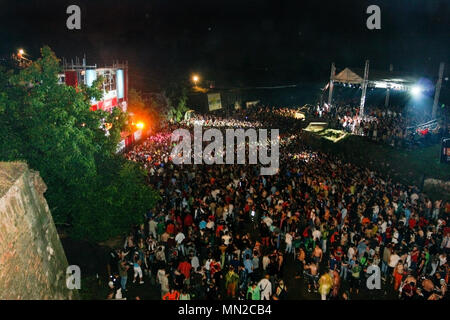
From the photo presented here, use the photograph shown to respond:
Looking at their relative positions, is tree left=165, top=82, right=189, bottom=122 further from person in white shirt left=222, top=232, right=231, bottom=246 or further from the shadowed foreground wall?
the shadowed foreground wall

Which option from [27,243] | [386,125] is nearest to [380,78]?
[386,125]

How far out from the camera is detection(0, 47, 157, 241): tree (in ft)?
31.7

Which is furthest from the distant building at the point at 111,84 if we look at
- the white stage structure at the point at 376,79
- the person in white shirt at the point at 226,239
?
the white stage structure at the point at 376,79

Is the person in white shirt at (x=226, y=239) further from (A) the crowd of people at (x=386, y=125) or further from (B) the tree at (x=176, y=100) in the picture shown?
(B) the tree at (x=176, y=100)

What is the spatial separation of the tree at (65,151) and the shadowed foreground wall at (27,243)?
184 cm

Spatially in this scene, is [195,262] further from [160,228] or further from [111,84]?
[111,84]

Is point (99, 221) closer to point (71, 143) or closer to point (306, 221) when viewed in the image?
point (71, 143)

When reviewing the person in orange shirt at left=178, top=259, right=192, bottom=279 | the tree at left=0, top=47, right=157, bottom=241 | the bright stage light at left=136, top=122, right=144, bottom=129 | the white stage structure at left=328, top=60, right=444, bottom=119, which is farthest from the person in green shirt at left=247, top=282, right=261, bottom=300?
the bright stage light at left=136, top=122, right=144, bottom=129

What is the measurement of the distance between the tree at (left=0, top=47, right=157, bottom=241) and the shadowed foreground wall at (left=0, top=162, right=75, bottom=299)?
6.03ft

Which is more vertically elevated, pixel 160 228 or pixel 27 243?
pixel 27 243

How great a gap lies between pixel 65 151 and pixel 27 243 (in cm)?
354

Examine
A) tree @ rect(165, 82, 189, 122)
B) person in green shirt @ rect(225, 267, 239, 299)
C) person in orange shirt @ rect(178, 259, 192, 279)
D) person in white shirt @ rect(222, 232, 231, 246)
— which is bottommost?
person in green shirt @ rect(225, 267, 239, 299)

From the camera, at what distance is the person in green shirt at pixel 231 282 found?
8.51m

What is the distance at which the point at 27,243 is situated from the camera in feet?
22.1
